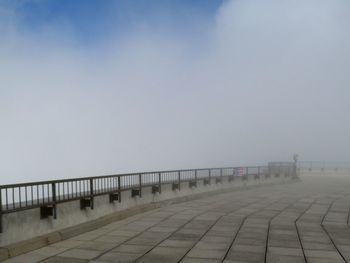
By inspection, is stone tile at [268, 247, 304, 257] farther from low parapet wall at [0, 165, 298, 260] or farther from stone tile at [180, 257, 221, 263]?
low parapet wall at [0, 165, 298, 260]

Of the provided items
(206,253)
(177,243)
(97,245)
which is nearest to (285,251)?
(206,253)

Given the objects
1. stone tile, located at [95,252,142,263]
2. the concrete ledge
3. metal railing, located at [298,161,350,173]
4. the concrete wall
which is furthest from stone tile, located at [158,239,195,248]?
metal railing, located at [298,161,350,173]

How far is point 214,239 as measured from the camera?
11.1m

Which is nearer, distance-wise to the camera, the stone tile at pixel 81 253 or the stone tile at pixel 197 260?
the stone tile at pixel 197 260

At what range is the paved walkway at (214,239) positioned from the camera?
9141 mm

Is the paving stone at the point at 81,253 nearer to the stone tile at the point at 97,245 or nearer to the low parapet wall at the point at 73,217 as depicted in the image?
the stone tile at the point at 97,245

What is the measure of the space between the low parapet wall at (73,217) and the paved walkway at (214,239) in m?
0.30

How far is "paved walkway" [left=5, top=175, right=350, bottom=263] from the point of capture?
9141 mm

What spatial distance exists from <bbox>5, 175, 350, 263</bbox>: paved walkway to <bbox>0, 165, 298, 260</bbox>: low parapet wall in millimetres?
297

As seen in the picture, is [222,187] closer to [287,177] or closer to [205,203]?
[205,203]

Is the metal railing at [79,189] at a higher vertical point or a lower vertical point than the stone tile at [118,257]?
higher

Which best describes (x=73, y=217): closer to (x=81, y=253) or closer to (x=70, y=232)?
(x=70, y=232)

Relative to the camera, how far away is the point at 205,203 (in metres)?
19.8

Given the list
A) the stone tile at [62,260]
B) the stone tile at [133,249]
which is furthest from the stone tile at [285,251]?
the stone tile at [62,260]
